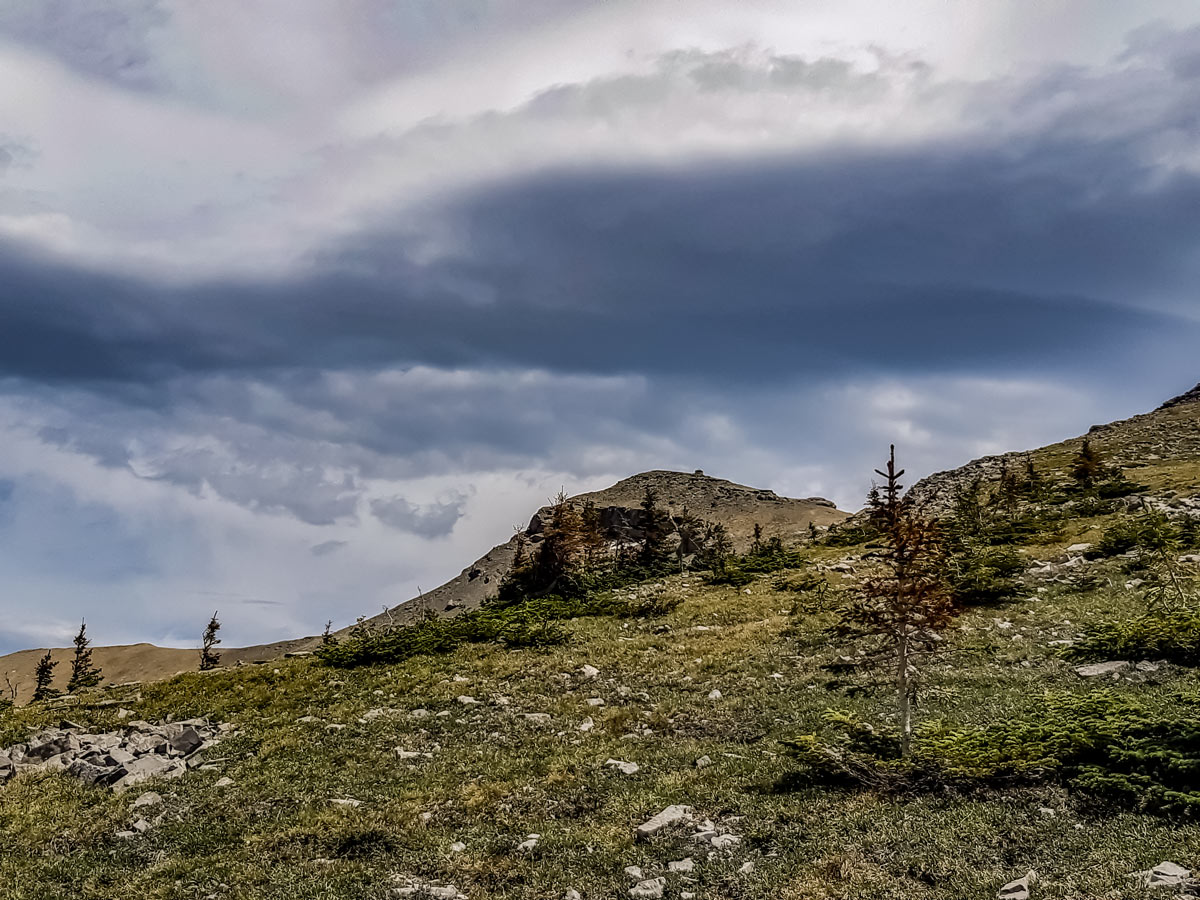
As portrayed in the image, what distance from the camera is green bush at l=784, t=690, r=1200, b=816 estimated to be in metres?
11.4

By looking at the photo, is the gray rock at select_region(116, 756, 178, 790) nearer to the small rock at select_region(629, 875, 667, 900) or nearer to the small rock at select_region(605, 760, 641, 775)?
the small rock at select_region(605, 760, 641, 775)

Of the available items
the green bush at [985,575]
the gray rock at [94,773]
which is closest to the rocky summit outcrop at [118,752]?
the gray rock at [94,773]

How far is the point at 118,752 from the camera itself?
1967 cm

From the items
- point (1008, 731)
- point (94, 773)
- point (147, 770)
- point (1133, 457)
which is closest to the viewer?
point (1008, 731)

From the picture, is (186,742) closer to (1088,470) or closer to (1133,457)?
(1088,470)

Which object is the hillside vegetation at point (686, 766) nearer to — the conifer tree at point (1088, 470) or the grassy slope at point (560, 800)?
the grassy slope at point (560, 800)

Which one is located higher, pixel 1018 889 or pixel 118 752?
pixel 1018 889

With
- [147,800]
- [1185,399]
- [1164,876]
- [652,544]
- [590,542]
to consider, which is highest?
[1185,399]

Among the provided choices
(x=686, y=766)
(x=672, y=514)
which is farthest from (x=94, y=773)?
(x=672, y=514)

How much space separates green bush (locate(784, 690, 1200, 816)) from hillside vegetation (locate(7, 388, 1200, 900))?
6 cm

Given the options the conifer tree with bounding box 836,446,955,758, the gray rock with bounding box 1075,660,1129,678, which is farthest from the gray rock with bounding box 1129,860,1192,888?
the gray rock with bounding box 1075,660,1129,678

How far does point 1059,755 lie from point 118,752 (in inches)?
848

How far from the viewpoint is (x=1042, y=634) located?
79.7 ft

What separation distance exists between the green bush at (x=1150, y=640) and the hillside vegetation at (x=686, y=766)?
0.07 meters
